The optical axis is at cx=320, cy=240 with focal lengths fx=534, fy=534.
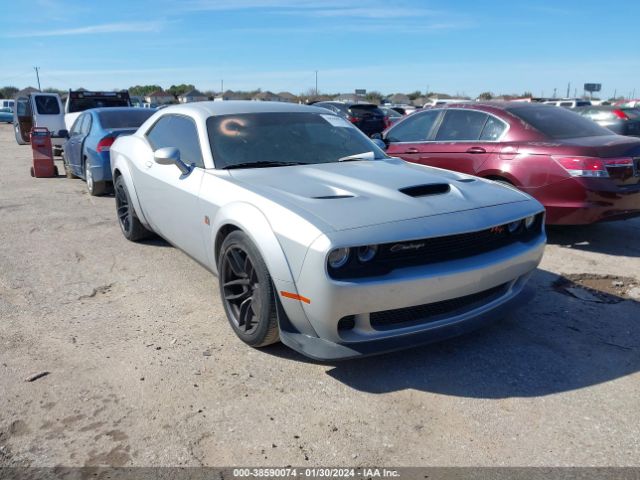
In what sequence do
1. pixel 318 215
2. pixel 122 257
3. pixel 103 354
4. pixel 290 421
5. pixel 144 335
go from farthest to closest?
pixel 122 257, pixel 144 335, pixel 103 354, pixel 318 215, pixel 290 421

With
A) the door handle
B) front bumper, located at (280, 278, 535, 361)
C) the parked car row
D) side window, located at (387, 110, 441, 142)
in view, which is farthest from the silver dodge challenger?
the parked car row

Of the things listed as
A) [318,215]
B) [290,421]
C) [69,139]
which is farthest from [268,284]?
[69,139]

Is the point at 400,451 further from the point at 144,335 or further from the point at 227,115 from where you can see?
the point at 227,115

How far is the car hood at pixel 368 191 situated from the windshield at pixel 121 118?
572 centimetres

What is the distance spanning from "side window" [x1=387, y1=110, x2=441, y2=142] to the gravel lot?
115 inches

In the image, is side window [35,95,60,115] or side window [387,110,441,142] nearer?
side window [387,110,441,142]

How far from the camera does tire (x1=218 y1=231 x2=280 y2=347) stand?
305 cm

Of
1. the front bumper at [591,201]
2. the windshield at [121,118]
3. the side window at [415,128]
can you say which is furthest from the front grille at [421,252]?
the windshield at [121,118]

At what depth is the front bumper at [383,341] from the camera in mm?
2812

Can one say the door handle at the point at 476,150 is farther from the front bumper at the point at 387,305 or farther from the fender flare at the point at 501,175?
the front bumper at the point at 387,305

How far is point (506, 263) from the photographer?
3.18m

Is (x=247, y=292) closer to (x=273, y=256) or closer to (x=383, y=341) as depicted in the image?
(x=273, y=256)

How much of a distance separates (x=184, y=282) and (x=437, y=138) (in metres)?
3.72

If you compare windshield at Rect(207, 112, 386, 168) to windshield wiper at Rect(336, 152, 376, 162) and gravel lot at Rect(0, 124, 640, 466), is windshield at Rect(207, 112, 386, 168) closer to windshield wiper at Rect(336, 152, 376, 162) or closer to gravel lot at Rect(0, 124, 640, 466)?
windshield wiper at Rect(336, 152, 376, 162)
